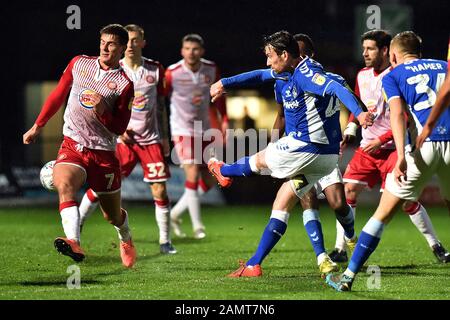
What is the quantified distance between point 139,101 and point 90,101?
2.31 meters

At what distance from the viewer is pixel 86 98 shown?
29.5ft

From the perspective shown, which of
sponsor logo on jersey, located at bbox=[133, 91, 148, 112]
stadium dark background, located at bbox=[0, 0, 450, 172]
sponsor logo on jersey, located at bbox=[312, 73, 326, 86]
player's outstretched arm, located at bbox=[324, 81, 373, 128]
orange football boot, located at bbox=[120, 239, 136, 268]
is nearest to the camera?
player's outstretched arm, located at bbox=[324, 81, 373, 128]

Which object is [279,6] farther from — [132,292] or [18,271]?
[132,292]

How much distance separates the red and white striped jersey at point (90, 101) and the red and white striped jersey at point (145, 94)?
2.03 m

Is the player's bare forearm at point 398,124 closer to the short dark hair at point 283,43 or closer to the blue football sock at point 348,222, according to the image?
the short dark hair at point 283,43

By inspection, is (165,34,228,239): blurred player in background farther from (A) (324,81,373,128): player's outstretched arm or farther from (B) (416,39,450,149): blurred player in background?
(B) (416,39,450,149): blurred player in background

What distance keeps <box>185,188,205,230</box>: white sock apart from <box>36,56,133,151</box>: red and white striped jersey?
3996 millimetres

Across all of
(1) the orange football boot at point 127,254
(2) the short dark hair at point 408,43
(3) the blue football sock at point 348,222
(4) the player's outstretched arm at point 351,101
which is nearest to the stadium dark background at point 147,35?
(3) the blue football sock at point 348,222

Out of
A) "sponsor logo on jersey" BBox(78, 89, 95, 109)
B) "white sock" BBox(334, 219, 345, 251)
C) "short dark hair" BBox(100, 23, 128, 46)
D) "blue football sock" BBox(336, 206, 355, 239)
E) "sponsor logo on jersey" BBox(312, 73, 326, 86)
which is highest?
"short dark hair" BBox(100, 23, 128, 46)

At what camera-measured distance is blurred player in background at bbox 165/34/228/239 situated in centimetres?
1297

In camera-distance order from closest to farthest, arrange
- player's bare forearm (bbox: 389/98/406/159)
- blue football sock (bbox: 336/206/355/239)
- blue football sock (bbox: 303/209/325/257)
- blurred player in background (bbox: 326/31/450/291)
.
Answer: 1. player's bare forearm (bbox: 389/98/406/159)
2. blurred player in background (bbox: 326/31/450/291)
3. blue football sock (bbox: 303/209/325/257)
4. blue football sock (bbox: 336/206/355/239)

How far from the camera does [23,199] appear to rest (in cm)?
1827

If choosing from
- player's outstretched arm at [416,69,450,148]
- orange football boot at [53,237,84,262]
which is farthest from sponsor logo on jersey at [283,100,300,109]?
orange football boot at [53,237,84,262]

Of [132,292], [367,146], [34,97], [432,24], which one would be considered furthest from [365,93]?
[432,24]
